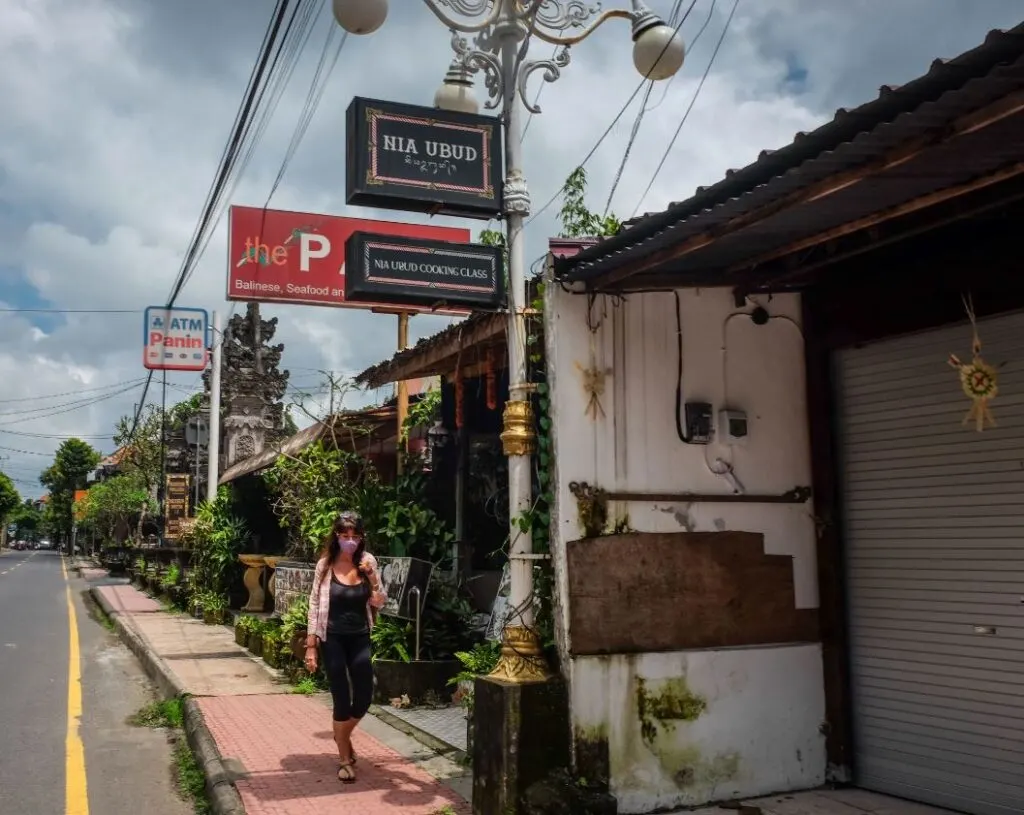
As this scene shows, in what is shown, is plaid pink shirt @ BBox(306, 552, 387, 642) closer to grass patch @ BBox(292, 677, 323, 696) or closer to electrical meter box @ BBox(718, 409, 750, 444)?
Answer: electrical meter box @ BBox(718, 409, 750, 444)

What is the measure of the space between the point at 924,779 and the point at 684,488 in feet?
6.99

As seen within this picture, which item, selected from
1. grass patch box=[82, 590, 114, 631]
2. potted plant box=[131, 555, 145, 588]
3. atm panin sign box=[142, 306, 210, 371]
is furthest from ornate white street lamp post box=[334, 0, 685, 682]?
potted plant box=[131, 555, 145, 588]

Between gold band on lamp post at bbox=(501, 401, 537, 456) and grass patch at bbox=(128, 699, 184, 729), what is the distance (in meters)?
5.07

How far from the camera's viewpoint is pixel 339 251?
53.4ft

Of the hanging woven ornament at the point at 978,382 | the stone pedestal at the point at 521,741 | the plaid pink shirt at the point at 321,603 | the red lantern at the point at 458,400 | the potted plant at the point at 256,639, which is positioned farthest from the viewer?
the potted plant at the point at 256,639

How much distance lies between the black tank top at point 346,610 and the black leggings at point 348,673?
5cm

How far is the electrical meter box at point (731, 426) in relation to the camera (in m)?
5.55

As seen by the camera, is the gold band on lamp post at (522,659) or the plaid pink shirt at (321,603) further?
the plaid pink shirt at (321,603)

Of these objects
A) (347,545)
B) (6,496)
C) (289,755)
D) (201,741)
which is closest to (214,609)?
(201,741)

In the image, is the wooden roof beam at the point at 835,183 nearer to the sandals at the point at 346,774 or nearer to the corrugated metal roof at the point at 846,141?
the corrugated metal roof at the point at 846,141

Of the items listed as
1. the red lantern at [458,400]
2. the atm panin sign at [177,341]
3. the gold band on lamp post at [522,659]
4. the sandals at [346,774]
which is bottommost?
the sandals at [346,774]

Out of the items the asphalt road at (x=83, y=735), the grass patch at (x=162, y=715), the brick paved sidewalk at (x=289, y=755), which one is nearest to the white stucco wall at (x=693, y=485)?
the brick paved sidewalk at (x=289, y=755)

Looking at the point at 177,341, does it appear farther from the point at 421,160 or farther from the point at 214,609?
the point at 421,160

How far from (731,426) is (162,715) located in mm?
6507
